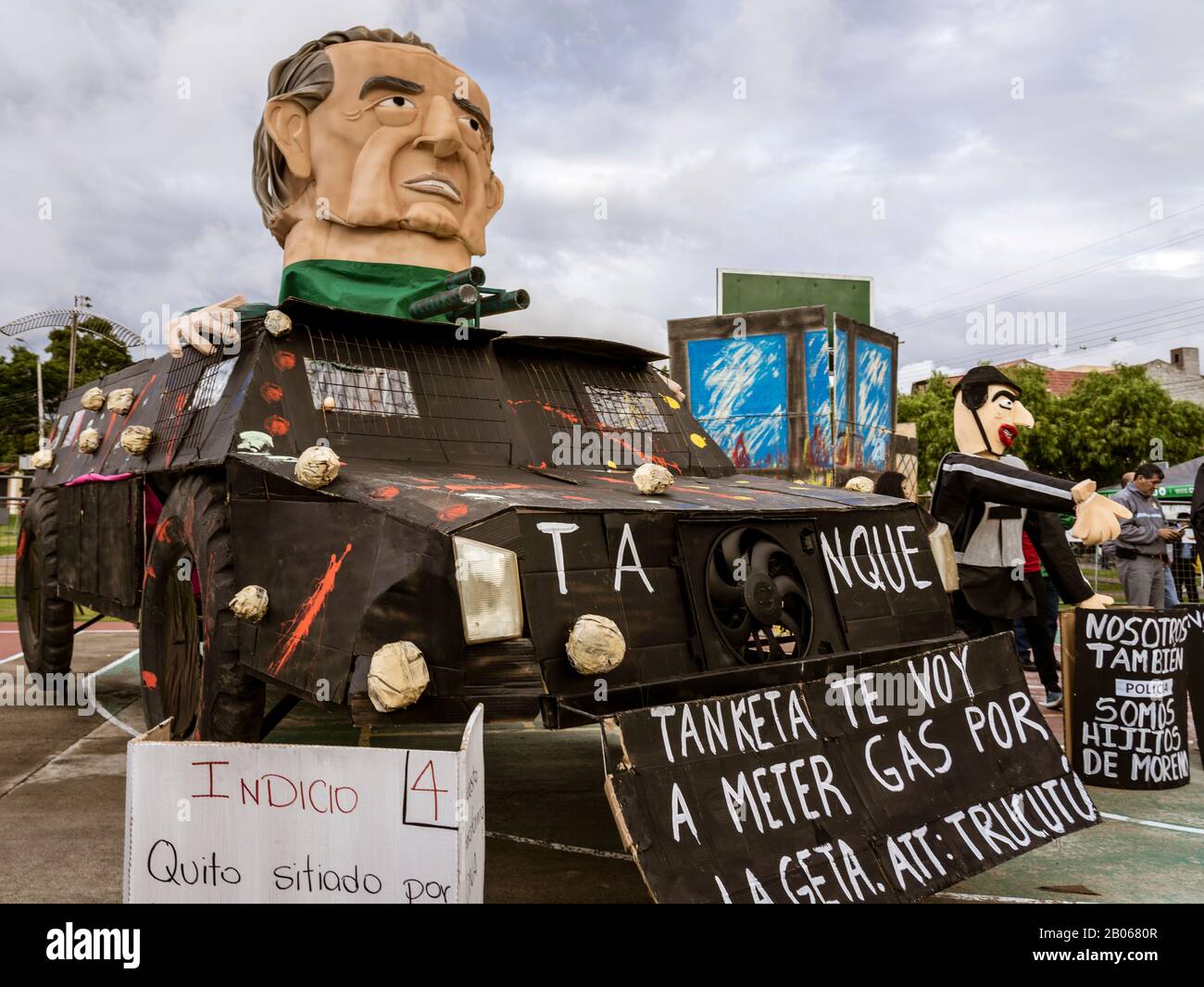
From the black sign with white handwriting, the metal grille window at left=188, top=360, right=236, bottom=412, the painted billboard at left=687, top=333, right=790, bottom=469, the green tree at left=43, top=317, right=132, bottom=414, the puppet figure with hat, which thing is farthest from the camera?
the green tree at left=43, top=317, right=132, bottom=414

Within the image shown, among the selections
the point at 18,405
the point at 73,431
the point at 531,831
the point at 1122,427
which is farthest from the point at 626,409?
the point at 18,405

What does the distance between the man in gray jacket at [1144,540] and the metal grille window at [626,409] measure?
5.72 metres

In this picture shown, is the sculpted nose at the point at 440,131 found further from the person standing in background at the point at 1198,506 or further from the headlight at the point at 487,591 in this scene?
the person standing in background at the point at 1198,506

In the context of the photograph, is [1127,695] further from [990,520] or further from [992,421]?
[992,421]

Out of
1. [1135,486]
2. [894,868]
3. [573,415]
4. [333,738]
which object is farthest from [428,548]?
[1135,486]

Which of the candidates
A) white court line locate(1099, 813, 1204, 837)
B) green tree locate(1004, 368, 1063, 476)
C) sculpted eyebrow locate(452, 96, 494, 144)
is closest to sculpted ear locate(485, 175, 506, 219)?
sculpted eyebrow locate(452, 96, 494, 144)

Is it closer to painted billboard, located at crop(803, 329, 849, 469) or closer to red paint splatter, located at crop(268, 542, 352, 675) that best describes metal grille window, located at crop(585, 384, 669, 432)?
red paint splatter, located at crop(268, 542, 352, 675)

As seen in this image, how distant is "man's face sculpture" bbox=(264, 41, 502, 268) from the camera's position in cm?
717

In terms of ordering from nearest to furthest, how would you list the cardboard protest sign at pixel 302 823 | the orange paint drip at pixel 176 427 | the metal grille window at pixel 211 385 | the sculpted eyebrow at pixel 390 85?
1. the cardboard protest sign at pixel 302 823
2. the metal grille window at pixel 211 385
3. the orange paint drip at pixel 176 427
4. the sculpted eyebrow at pixel 390 85

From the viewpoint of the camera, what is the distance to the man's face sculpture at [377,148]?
23.5ft

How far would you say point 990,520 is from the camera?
5.92 m

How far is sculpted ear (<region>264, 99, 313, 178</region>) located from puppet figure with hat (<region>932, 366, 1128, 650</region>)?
4473 mm

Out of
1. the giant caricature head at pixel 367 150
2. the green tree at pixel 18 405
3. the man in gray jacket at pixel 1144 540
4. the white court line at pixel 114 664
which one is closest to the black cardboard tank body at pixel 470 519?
the giant caricature head at pixel 367 150

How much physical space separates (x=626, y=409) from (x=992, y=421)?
2032 mm
